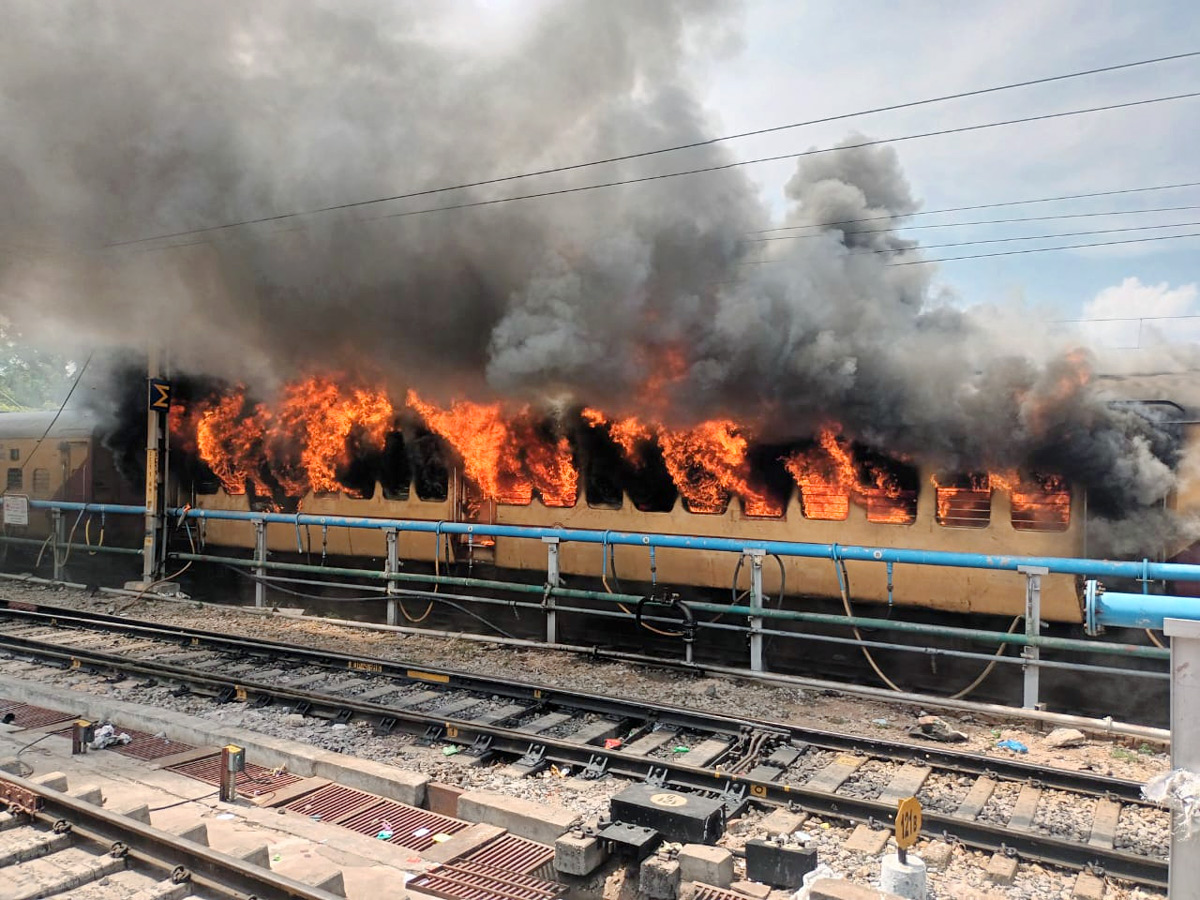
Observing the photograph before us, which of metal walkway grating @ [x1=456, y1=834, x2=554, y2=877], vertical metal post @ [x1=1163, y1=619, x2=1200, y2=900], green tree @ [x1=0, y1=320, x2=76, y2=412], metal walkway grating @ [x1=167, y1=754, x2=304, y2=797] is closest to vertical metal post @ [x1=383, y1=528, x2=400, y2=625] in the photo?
metal walkway grating @ [x1=167, y1=754, x2=304, y2=797]

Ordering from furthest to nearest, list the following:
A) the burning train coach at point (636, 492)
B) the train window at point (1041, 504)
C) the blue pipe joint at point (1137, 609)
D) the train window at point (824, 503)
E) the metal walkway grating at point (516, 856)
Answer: the train window at point (824, 503), the burning train coach at point (636, 492), the train window at point (1041, 504), the metal walkway grating at point (516, 856), the blue pipe joint at point (1137, 609)

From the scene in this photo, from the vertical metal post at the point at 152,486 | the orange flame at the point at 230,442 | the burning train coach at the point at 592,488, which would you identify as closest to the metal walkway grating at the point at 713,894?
the burning train coach at the point at 592,488

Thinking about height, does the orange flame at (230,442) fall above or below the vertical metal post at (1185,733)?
above

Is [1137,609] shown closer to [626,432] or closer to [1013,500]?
[1013,500]

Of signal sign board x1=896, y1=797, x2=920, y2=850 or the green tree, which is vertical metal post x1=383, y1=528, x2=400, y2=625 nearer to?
signal sign board x1=896, y1=797, x2=920, y2=850

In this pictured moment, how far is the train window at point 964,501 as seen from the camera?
7.15 metres

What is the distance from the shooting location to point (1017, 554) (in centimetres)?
691

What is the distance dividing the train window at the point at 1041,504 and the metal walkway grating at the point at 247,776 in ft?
20.1

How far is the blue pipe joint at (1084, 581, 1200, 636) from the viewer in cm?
269

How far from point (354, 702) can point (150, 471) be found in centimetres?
754

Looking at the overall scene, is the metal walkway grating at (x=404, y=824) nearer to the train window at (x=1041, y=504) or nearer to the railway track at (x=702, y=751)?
the railway track at (x=702, y=751)

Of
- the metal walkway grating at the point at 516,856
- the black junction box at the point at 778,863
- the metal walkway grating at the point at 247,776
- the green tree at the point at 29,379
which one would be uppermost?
the green tree at the point at 29,379

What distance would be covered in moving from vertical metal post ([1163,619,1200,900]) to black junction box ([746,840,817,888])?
167 centimetres

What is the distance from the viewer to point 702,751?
17.4 feet
